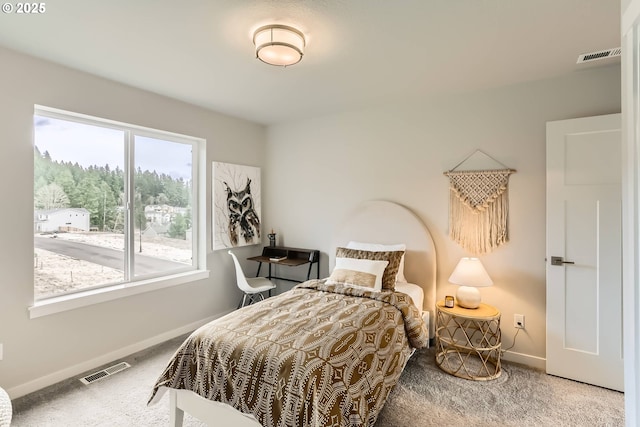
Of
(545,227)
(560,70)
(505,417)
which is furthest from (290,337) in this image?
(560,70)

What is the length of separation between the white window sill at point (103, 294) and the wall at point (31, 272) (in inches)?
2.2

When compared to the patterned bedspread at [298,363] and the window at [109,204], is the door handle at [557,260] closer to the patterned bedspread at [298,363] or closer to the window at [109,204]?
the patterned bedspread at [298,363]

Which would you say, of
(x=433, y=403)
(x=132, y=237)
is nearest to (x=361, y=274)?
(x=433, y=403)

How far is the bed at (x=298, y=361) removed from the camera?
153 cm

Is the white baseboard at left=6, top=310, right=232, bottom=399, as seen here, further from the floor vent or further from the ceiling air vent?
the ceiling air vent

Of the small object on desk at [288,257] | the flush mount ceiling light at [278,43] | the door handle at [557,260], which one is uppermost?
the flush mount ceiling light at [278,43]

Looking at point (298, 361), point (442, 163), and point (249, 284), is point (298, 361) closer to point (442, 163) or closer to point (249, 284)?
point (249, 284)

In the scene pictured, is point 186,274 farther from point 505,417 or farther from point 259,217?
point 505,417

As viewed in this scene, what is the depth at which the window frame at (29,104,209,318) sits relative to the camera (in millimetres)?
2510

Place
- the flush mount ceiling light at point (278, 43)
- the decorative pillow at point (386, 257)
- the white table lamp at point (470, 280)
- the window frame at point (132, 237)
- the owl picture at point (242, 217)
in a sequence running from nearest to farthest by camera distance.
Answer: the flush mount ceiling light at point (278, 43) → the window frame at point (132, 237) → the white table lamp at point (470, 280) → the decorative pillow at point (386, 257) → the owl picture at point (242, 217)

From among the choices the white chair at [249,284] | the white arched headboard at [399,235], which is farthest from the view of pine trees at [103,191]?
the white arched headboard at [399,235]

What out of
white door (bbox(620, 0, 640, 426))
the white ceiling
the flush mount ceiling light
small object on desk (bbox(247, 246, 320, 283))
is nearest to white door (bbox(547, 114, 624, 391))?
the white ceiling

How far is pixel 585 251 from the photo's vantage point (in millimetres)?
2488

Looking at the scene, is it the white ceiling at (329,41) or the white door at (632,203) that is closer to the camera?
the white door at (632,203)
